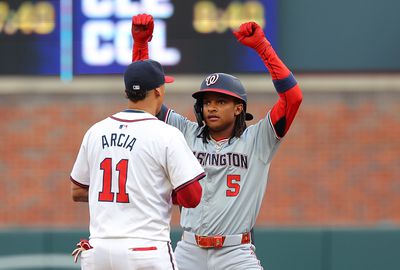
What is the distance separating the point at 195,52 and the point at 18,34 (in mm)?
1718

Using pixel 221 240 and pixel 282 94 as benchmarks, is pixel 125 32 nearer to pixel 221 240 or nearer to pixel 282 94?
pixel 282 94

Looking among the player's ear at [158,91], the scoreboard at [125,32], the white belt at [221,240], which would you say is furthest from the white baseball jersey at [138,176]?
the scoreboard at [125,32]

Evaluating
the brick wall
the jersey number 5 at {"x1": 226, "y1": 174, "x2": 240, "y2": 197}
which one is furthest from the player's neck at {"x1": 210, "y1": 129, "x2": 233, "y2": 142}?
the brick wall

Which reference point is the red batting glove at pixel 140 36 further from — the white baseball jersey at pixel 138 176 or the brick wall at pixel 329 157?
the brick wall at pixel 329 157

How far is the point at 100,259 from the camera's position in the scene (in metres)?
4.39

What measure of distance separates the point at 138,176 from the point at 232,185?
97cm

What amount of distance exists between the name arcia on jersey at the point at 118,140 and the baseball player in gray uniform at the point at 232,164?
2.99ft

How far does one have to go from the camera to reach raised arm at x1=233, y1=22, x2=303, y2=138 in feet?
17.0

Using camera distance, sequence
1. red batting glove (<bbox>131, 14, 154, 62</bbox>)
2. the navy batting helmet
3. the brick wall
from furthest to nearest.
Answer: the brick wall
red batting glove (<bbox>131, 14, 154, 62</bbox>)
the navy batting helmet

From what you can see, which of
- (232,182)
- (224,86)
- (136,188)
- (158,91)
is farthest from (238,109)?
(136,188)

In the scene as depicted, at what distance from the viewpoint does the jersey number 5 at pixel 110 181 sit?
4.39 m

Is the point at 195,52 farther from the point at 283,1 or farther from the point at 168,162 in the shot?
the point at 168,162

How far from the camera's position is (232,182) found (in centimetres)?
525

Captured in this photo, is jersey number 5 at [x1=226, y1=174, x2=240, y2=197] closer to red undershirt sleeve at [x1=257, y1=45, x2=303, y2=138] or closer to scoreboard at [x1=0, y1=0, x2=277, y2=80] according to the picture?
red undershirt sleeve at [x1=257, y1=45, x2=303, y2=138]
